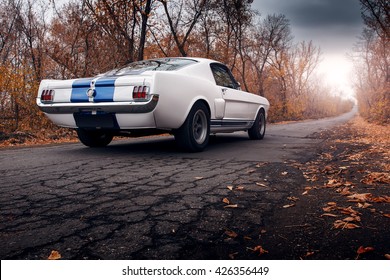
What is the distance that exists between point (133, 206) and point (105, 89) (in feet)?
7.88

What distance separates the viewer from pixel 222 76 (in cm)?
600

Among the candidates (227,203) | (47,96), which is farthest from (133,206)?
(47,96)

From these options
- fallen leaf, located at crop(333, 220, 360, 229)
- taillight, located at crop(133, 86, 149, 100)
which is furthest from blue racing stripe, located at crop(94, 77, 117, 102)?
fallen leaf, located at crop(333, 220, 360, 229)

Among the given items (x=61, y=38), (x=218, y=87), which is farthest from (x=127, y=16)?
(x=218, y=87)

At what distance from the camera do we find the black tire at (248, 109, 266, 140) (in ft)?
24.2

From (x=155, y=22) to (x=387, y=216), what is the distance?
13.4 meters

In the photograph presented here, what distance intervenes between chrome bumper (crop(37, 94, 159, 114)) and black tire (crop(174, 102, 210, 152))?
2.67ft

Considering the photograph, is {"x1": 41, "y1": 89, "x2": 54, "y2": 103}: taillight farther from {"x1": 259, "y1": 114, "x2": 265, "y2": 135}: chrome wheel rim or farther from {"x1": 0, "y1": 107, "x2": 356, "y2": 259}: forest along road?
{"x1": 259, "y1": 114, "x2": 265, "y2": 135}: chrome wheel rim

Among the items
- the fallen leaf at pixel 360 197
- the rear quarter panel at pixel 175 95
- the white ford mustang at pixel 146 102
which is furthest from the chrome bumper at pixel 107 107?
the fallen leaf at pixel 360 197

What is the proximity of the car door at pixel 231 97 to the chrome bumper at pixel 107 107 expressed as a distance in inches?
75.4

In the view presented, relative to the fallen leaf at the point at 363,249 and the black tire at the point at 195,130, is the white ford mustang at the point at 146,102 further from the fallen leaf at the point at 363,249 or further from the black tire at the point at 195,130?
the fallen leaf at the point at 363,249

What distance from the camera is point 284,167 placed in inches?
150

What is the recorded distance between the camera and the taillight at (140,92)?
13.1ft
